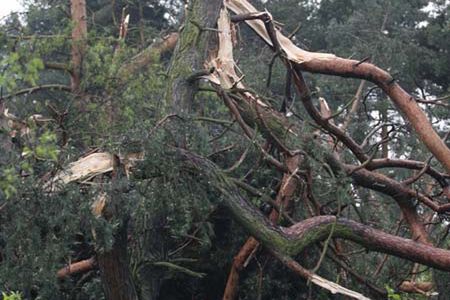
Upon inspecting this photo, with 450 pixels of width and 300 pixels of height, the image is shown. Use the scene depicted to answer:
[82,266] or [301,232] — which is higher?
[301,232]

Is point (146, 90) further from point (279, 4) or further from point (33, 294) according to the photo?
point (279, 4)

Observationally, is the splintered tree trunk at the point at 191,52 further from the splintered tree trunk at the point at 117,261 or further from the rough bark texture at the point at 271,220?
the splintered tree trunk at the point at 117,261

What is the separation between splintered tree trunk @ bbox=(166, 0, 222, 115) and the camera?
7.36 meters

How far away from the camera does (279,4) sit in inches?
826

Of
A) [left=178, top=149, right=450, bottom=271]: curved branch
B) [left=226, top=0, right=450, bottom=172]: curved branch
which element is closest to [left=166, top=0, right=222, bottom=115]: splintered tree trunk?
[left=226, top=0, right=450, bottom=172]: curved branch

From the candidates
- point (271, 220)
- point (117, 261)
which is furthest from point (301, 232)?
point (117, 261)

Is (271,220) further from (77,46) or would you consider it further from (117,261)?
(77,46)

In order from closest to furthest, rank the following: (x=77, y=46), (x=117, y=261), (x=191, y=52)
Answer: (x=117, y=261) → (x=191, y=52) → (x=77, y=46)

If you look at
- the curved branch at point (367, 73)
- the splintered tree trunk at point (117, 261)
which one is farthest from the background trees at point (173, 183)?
the curved branch at point (367, 73)

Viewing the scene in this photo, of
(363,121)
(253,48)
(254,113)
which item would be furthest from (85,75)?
(253,48)

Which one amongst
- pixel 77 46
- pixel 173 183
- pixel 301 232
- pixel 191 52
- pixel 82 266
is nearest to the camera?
pixel 173 183

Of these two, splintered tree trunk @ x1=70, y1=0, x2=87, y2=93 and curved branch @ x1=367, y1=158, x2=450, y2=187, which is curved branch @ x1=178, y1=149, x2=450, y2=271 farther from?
splintered tree trunk @ x1=70, y1=0, x2=87, y2=93

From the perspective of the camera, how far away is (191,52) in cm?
755

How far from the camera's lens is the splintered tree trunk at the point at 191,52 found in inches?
290
